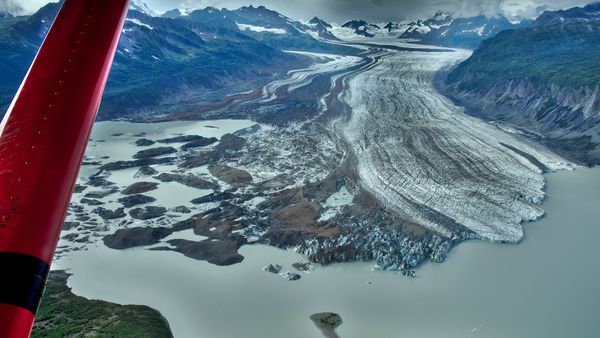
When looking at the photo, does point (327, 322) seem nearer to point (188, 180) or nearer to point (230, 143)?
point (188, 180)

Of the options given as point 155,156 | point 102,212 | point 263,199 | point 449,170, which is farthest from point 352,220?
point 155,156

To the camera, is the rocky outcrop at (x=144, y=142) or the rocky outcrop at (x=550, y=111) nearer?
the rocky outcrop at (x=144, y=142)

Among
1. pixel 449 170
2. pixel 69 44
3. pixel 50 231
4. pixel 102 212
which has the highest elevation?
pixel 69 44

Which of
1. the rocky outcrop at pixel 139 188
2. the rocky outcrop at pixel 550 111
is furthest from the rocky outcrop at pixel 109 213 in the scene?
the rocky outcrop at pixel 550 111

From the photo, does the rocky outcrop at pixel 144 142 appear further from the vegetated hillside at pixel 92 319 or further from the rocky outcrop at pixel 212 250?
the vegetated hillside at pixel 92 319

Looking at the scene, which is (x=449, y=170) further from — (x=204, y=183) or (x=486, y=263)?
(x=204, y=183)

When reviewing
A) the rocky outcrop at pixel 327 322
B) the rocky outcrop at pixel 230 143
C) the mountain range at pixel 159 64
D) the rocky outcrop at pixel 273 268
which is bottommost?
the rocky outcrop at pixel 327 322

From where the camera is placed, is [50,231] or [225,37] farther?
[225,37]

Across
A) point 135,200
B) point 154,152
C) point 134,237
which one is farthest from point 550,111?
point 134,237
